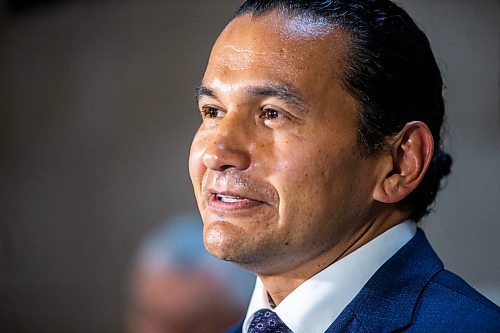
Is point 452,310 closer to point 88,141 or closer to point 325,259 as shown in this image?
point 325,259

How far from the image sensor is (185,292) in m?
2.72

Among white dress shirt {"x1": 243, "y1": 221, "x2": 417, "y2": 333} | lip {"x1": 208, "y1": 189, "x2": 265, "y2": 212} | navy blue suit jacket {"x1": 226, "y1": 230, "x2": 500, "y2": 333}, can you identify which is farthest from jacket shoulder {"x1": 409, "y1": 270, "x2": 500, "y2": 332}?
lip {"x1": 208, "y1": 189, "x2": 265, "y2": 212}

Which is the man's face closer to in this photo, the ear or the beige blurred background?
the ear

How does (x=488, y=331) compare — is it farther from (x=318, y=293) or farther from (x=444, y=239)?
(x=444, y=239)

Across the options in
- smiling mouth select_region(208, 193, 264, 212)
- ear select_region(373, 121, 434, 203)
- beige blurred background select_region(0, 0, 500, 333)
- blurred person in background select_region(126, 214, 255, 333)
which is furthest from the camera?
beige blurred background select_region(0, 0, 500, 333)

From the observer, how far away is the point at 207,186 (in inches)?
71.9

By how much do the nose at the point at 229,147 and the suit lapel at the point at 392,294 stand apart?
38cm

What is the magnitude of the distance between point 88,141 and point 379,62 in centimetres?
332

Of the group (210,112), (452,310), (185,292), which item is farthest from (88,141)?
(452,310)

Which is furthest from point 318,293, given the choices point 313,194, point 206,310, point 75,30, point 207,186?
point 75,30

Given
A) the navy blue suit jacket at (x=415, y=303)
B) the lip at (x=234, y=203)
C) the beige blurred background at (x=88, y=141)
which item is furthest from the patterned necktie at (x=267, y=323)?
the beige blurred background at (x=88, y=141)

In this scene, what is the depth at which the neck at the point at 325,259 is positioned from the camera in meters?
1.82

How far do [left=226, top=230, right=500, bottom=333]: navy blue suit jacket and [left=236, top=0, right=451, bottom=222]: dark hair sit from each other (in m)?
A: 0.19

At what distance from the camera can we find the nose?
173cm
